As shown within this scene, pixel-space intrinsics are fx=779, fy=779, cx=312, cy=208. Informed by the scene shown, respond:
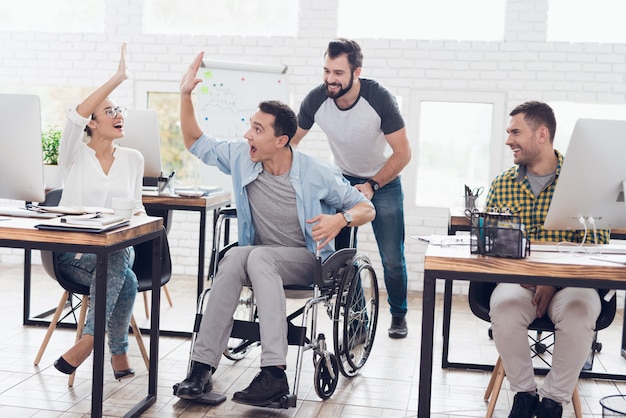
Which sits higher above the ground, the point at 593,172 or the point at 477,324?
the point at 593,172

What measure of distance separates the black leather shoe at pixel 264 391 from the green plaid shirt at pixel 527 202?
100 centimetres

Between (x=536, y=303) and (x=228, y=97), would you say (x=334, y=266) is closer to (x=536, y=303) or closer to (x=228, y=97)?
(x=536, y=303)

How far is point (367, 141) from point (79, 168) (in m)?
1.36

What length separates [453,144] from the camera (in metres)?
5.36

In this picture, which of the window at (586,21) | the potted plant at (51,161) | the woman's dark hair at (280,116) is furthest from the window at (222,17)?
the woman's dark hair at (280,116)

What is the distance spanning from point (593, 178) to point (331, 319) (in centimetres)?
108

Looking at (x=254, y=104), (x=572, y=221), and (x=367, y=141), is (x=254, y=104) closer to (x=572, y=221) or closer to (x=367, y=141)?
(x=367, y=141)

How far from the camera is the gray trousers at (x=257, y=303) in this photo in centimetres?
272

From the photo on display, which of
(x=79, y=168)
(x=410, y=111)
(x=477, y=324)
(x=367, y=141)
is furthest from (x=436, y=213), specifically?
(x=79, y=168)

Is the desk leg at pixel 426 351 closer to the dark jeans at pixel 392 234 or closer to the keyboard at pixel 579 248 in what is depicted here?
the keyboard at pixel 579 248

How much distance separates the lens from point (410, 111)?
532 cm

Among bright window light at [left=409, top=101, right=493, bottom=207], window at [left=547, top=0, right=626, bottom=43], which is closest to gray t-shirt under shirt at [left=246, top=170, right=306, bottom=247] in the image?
bright window light at [left=409, top=101, right=493, bottom=207]

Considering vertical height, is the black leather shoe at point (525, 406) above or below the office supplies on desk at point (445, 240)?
below

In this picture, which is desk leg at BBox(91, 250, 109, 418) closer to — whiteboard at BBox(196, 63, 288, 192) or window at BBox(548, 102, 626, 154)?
whiteboard at BBox(196, 63, 288, 192)
